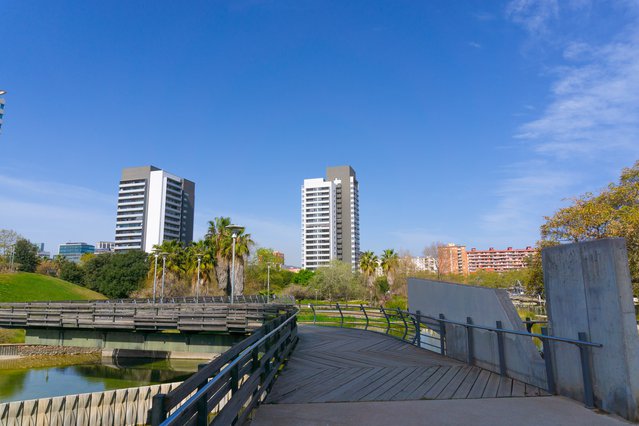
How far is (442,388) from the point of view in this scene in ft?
22.9

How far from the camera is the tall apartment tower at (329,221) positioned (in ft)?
513

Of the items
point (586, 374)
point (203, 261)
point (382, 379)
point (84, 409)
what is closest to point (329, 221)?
point (203, 261)

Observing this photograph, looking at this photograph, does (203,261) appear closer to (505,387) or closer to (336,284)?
(336,284)

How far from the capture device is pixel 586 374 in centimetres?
560

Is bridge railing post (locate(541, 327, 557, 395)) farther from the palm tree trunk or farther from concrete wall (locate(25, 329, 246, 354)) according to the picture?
the palm tree trunk

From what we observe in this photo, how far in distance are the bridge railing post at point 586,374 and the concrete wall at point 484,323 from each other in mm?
1086

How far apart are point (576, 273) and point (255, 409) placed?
4.98 meters

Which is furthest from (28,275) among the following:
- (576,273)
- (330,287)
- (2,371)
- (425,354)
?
(576,273)

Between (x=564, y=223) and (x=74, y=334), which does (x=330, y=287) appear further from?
(x=74, y=334)

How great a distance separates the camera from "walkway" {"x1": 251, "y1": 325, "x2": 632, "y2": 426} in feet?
17.3

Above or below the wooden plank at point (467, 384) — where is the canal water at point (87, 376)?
below

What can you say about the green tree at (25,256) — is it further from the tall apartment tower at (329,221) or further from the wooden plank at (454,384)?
the tall apartment tower at (329,221)

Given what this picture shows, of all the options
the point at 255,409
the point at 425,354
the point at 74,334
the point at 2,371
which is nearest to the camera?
the point at 255,409

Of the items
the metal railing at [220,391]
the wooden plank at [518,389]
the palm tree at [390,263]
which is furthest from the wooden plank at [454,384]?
the palm tree at [390,263]
